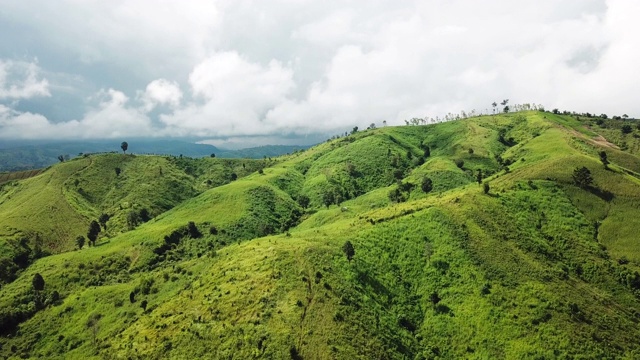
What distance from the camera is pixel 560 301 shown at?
11106cm

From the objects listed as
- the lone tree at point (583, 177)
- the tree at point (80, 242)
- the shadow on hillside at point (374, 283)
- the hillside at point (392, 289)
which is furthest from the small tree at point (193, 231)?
the lone tree at point (583, 177)

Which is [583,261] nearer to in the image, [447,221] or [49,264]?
[447,221]

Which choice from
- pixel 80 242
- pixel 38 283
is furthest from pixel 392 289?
pixel 80 242

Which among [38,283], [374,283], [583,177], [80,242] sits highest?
[583,177]

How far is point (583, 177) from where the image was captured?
16188 centimetres

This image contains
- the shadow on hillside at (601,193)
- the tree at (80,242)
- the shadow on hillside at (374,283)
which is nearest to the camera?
the shadow on hillside at (374,283)

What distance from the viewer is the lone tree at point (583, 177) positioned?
16075cm

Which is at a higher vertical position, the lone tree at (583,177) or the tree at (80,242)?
the lone tree at (583,177)

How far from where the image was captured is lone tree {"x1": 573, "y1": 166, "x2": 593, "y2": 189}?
160750 mm

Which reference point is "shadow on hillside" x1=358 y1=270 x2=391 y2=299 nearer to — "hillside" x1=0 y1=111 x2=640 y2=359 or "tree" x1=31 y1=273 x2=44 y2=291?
"hillside" x1=0 y1=111 x2=640 y2=359

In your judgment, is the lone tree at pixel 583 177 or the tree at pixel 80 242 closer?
the lone tree at pixel 583 177

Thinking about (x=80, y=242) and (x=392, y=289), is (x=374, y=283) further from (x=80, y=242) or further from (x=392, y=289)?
(x=80, y=242)

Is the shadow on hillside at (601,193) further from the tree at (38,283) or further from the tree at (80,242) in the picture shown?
Result: the tree at (80,242)

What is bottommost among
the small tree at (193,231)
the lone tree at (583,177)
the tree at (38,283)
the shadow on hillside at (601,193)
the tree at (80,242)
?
the tree at (38,283)
